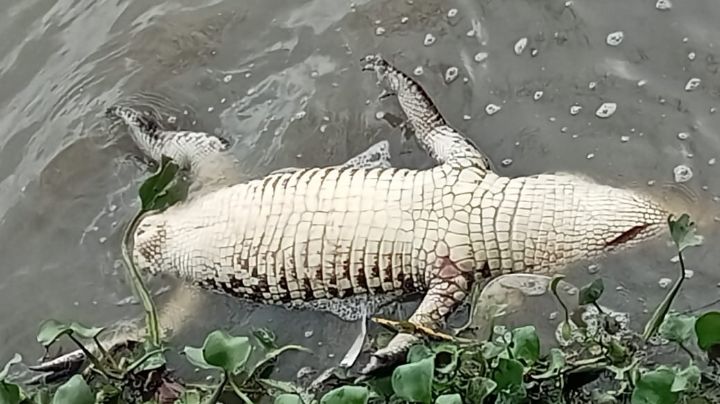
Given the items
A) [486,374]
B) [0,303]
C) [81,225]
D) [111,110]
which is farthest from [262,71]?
[486,374]

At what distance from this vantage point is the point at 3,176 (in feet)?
6.16

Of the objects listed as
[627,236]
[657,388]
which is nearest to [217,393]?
[657,388]

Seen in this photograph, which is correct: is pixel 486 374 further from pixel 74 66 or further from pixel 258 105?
pixel 74 66

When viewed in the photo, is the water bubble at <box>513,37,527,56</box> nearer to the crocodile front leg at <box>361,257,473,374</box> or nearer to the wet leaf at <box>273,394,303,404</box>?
the crocodile front leg at <box>361,257,473,374</box>

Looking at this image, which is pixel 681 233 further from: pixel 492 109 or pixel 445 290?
pixel 492 109

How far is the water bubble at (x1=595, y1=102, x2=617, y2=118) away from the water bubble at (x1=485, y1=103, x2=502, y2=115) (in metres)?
0.16

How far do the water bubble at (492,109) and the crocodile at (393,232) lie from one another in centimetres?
17

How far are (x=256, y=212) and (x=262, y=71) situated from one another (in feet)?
1.33

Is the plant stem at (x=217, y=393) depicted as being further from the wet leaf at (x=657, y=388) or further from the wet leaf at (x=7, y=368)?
the wet leaf at (x=657, y=388)

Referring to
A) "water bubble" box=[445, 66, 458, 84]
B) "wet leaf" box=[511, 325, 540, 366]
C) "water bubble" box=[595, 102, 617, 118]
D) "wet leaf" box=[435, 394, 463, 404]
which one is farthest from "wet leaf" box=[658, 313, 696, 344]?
"water bubble" box=[445, 66, 458, 84]

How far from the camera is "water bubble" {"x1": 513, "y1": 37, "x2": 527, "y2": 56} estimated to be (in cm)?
186

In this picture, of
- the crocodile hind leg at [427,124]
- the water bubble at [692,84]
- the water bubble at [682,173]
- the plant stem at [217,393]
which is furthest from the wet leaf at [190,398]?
the water bubble at [692,84]

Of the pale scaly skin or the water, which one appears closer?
the pale scaly skin

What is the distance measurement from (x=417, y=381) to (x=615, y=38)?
99cm
